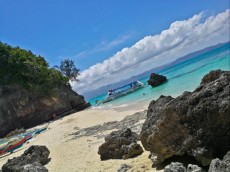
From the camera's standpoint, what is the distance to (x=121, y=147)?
9.43 metres

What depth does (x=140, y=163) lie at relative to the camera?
26.4 ft

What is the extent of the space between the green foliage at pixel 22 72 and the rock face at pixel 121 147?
3669 centimetres

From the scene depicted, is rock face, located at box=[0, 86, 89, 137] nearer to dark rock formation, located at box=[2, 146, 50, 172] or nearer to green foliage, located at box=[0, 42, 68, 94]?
green foliage, located at box=[0, 42, 68, 94]

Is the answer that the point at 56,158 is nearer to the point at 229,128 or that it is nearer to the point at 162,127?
the point at 162,127

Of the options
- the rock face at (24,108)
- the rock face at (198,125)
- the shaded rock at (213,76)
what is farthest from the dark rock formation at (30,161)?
the rock face at (24,108)

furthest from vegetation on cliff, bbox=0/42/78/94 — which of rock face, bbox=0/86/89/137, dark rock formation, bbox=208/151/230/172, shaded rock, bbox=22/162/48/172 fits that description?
dark rock formation, bbox=208/151/230/172

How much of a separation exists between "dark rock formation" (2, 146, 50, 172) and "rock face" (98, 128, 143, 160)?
2.19 meters

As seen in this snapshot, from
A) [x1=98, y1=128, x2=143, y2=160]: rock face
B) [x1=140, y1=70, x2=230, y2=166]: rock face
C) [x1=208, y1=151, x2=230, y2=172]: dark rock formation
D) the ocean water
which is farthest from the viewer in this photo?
the ocean water

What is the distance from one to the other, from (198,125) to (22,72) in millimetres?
41418

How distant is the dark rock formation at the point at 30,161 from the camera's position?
9055 millimetres

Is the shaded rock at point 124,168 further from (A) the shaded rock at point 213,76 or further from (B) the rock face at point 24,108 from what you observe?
(B) the rock face at point 24,108

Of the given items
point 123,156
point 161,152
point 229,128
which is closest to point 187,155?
point 161,152

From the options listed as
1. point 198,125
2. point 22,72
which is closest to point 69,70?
point 22,72

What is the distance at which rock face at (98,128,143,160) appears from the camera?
355 inches
